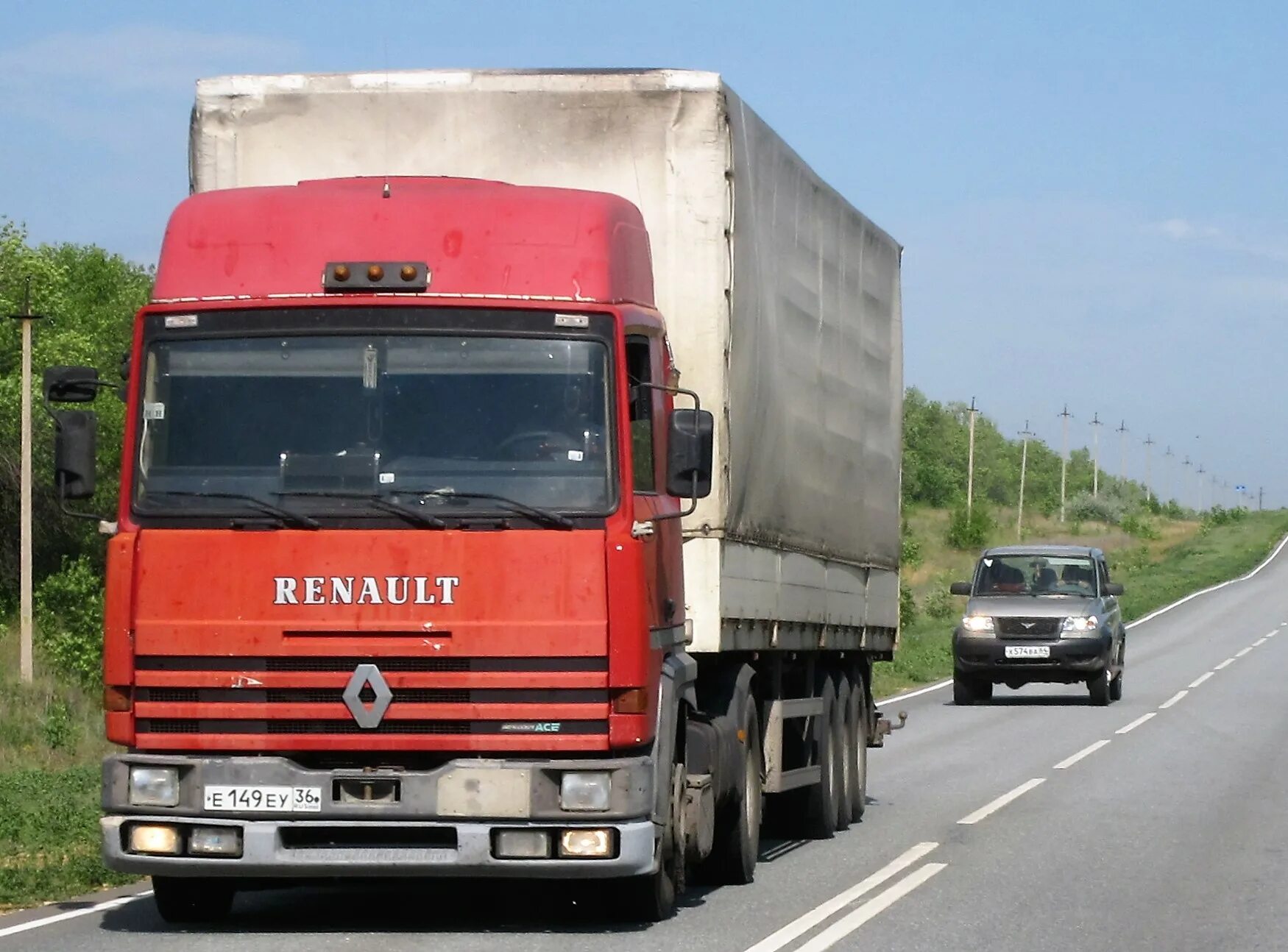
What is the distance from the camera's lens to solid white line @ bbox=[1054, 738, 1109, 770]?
20.3 m

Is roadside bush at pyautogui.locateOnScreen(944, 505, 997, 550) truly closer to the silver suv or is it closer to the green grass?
the green grass

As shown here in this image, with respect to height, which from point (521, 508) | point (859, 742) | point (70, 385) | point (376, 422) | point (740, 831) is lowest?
point (740, 831)

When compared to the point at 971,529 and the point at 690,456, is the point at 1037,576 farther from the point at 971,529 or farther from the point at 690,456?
the point at 971,529

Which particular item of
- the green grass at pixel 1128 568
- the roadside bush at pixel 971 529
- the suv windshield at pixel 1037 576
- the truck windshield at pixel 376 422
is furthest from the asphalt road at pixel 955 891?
the roadside bush at pixel 971 529

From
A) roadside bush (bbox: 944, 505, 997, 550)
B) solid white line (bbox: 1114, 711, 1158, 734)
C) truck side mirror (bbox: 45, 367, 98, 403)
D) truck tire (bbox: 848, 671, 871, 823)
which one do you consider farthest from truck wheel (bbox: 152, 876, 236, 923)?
roadside bush (bbox: 944, 505, 997, 550)

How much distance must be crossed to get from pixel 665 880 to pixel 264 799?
1.94 metres

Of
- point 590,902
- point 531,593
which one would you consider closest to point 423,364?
point 531,593

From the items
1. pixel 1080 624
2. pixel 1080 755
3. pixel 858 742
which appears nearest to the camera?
pixel 858 742

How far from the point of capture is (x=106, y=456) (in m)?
52.4

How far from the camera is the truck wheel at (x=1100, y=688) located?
30.6 meters

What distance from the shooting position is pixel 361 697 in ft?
29.6

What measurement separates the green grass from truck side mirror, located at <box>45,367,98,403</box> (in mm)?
21682

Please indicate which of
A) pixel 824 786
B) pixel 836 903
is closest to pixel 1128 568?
pixel 824 786

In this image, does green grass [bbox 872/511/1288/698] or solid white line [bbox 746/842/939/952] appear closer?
solid white line [bbox 746/842/939/952]
